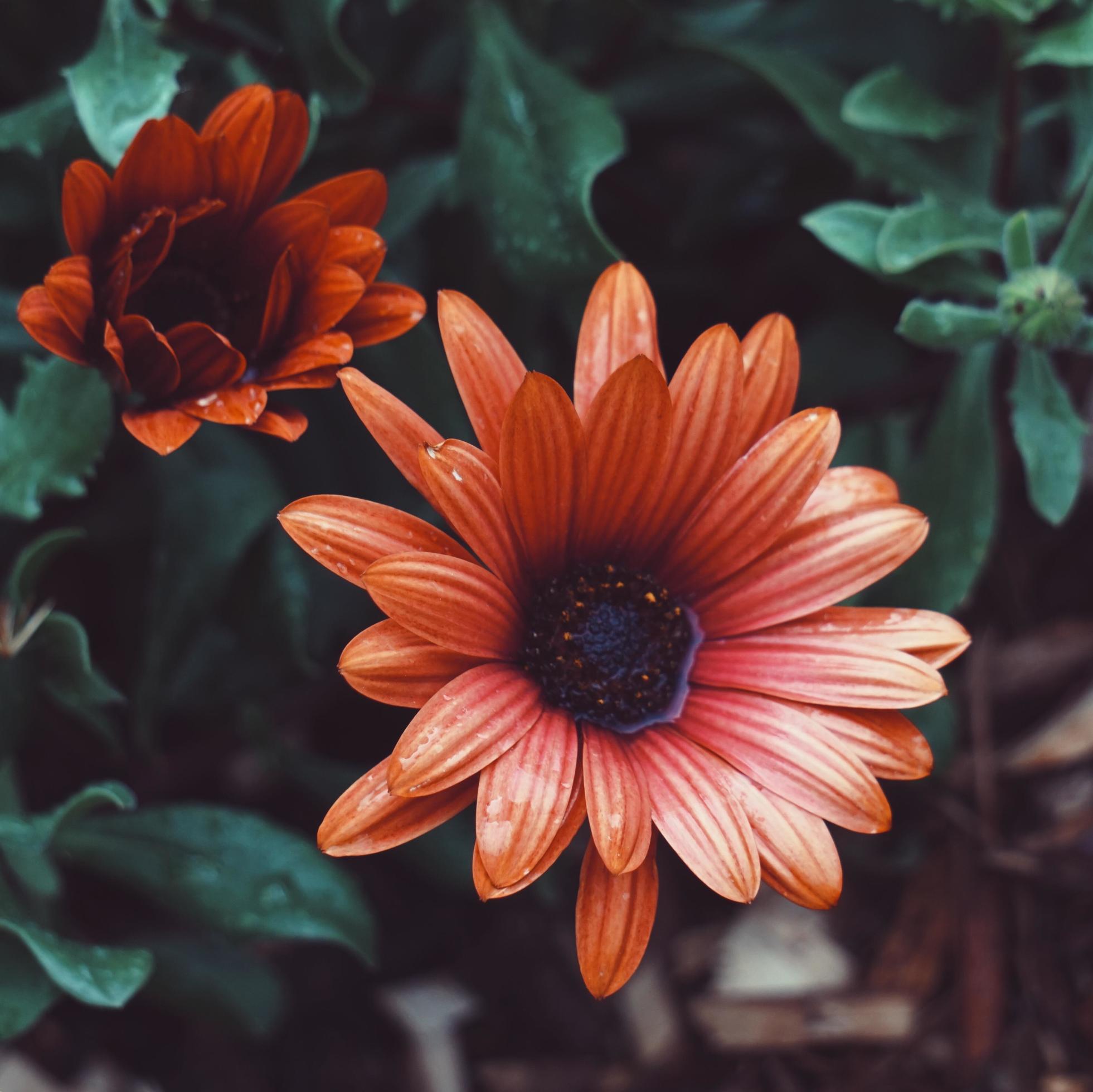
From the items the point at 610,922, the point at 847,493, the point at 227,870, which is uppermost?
the point at 847,493

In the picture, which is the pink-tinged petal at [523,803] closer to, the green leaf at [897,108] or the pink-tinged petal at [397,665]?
the pink-tinged petal at [397,665]

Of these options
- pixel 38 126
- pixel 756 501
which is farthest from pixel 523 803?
pixel 38 126

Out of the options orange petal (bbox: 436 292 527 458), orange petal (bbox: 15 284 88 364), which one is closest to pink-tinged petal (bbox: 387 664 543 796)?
orange petal (bbox: 436 292 527 458)

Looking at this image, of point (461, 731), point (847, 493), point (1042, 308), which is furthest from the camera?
point (1042, 308)

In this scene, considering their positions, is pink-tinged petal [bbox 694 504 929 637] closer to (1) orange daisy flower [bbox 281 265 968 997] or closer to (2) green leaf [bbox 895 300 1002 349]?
(1) orange daisy flower [bbox 281 265 968 997]

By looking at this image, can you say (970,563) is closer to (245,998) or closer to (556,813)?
(556,813)

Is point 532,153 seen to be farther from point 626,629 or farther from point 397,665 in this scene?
point 397,665
